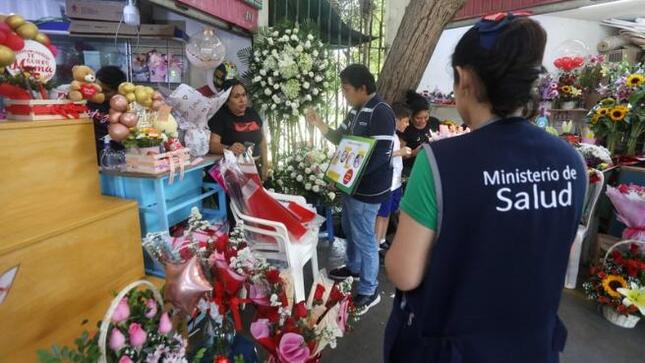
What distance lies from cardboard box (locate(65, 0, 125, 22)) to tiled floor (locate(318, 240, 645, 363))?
3416 millimetres

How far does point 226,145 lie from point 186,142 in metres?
0.46

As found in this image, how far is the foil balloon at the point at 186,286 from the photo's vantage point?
Answer: 0.95m

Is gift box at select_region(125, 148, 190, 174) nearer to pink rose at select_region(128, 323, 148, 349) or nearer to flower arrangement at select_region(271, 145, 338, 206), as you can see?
pink rose at select_region(128, 323, 148, 349)

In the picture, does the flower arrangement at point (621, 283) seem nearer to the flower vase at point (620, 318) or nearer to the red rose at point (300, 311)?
the flower vase at point (620, 318)

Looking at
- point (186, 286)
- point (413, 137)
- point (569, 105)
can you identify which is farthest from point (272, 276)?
point (569, 105)

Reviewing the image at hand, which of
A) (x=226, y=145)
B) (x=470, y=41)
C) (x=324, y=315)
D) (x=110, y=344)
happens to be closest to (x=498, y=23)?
(x=470, y=41)

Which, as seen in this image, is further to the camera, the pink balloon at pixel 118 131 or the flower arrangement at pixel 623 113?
the flower arrangement at pixel 623 113

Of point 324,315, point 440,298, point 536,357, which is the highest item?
point 440,298

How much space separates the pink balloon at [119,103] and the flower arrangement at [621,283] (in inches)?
116

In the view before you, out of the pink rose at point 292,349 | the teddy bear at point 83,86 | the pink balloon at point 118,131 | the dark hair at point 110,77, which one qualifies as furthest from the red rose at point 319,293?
the dark hair at point 110,77

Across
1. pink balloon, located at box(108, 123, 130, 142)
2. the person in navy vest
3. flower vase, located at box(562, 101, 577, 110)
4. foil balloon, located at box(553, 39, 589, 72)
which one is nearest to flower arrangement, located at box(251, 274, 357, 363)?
the person in navy vest

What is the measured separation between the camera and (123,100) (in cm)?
174

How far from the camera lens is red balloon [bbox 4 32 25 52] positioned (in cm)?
130

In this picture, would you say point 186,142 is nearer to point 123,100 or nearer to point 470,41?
point 123,100
